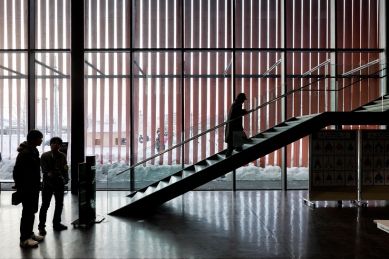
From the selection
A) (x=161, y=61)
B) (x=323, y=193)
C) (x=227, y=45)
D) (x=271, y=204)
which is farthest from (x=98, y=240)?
(x=227, y=45)

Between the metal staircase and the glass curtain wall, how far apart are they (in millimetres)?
2790

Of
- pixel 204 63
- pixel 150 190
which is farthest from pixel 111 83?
pixel 150 190

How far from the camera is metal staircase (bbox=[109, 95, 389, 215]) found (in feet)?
26.6

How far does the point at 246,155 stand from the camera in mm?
8211

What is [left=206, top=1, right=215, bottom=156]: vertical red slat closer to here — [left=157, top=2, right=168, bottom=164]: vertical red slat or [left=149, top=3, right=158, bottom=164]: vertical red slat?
[left=157, top=2, right=168, bottom=164]: vertical red slat

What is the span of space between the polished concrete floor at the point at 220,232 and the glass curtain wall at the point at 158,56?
2.61 meters

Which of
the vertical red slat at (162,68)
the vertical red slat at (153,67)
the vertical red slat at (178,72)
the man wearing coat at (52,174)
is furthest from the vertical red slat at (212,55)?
the man wearing coat at (52,174)

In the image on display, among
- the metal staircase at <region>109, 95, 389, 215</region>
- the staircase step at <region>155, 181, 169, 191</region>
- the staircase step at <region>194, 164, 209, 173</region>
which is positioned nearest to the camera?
the metal staircase at <region>109, 95, 389, 215</region>

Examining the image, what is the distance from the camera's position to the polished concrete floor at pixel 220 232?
17.9 ft

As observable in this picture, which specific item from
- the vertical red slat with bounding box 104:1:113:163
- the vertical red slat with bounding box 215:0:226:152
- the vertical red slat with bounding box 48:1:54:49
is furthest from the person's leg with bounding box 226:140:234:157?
the vertical red slat with bounding box 48:1:54:49

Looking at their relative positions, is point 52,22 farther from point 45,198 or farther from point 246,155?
point 246,155

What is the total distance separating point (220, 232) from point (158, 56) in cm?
612

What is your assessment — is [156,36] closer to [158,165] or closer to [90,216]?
[158,165]

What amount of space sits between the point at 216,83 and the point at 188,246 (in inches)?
246
